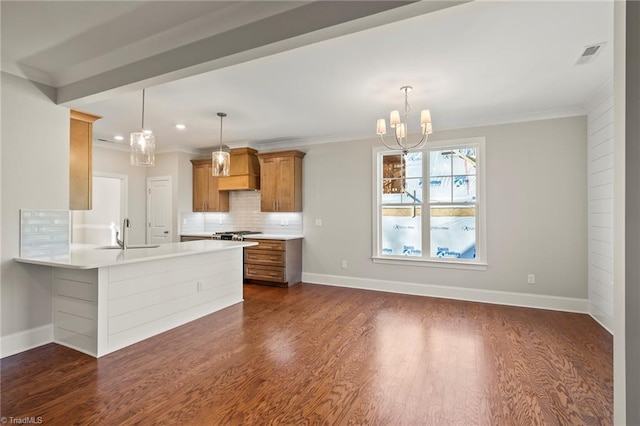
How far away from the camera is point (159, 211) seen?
662 centimetres

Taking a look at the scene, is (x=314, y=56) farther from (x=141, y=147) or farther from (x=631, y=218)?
(x=631, y=218)

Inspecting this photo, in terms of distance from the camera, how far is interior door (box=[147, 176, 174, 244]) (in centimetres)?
652

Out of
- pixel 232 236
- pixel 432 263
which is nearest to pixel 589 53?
pixel 432 263

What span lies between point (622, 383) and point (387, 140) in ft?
14.5

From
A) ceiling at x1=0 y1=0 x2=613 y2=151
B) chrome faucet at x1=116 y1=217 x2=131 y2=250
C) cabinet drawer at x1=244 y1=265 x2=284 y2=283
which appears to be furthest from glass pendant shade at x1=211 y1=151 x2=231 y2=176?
cabinet drawer at x1=244 y1=265 x2=284 y2=283

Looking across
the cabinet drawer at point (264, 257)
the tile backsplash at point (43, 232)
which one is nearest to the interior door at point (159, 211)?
the cabinet drawer at point (264, 257)

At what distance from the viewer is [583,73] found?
3070 mm

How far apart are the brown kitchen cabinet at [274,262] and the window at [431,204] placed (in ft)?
4.65

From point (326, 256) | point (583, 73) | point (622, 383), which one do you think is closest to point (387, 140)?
point (326, 256)

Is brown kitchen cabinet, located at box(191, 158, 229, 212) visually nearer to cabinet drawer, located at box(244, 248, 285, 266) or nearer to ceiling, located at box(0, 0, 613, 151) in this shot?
cabinet drawer, located at box(244, 248, 285, 266)

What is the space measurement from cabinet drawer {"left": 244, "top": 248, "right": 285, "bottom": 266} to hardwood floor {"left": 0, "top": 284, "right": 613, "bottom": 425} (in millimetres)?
1668

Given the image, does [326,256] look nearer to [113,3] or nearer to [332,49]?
[332,49]

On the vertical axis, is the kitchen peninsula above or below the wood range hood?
below

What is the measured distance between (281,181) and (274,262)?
1.44 metres
